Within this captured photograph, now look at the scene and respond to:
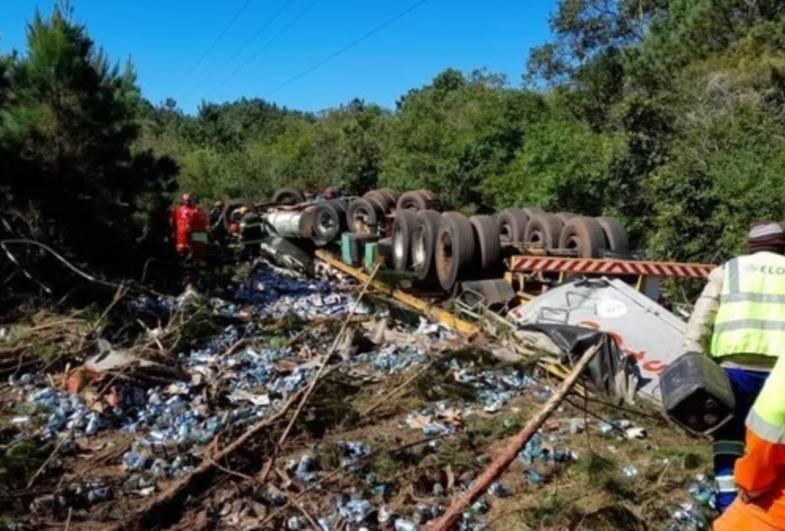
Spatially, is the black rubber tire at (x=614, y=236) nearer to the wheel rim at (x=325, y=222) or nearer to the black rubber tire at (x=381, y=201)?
the black rubber tire at (x=381, y=201)

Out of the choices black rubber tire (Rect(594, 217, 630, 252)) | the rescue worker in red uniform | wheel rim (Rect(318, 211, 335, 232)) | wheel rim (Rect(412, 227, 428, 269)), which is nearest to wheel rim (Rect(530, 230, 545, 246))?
black rubber tire (Rect(594, 217, 630, 252))

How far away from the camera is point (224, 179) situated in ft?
79.9

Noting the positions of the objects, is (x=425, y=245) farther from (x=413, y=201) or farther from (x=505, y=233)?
(x=413, y=201)

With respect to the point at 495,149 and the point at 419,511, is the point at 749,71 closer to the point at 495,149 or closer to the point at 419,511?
the point at 495,149

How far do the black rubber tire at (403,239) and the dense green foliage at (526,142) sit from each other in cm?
345

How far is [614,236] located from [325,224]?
5.41 m

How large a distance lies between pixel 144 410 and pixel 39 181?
16.9 ft

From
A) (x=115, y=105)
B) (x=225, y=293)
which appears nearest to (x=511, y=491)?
(x=225, y=293)

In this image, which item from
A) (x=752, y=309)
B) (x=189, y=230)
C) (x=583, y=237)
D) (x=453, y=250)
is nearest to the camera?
(x=752, y=309)

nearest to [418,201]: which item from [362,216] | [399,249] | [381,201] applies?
[381,201]

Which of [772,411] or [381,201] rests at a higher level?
[381,201]

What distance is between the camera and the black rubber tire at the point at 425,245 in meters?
9.68

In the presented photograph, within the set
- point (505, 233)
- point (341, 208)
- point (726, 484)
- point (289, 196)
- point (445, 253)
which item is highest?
point (289, 196)

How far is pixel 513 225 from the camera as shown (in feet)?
33.3
